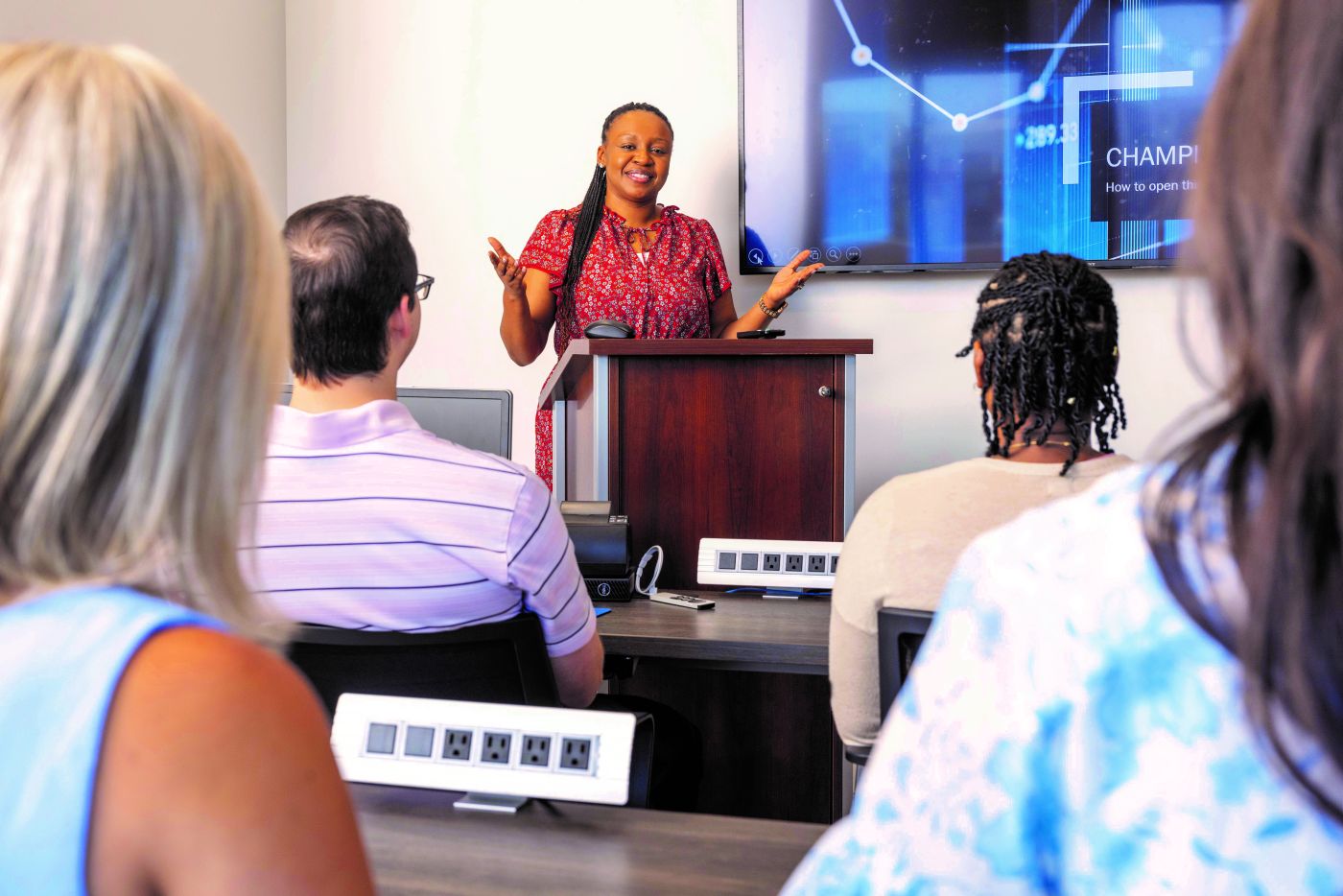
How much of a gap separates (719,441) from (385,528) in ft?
3.58

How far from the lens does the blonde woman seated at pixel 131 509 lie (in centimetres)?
49

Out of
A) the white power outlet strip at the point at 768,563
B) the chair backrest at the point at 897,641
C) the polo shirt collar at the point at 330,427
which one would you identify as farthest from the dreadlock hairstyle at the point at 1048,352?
the polo shirt collar at the point at 330,427

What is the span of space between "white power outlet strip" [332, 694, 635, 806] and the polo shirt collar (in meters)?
0.54

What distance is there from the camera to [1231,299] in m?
0.45

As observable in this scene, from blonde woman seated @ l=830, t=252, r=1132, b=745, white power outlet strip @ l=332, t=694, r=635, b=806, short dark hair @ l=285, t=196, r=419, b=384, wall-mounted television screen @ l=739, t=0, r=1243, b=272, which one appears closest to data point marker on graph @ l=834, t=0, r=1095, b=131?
wall-mounted television screen @ l=739, t=0, r=1243, b=272

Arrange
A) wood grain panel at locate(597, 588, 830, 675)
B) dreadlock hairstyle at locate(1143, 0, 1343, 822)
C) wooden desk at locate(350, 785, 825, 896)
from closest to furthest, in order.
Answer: dreadlock hairstyle at locate(1143, 0, 1343, 822)
wooden desk at locate(350, 785, 825, 896)
wood grain panel at locate(597, 588, 830, 675)

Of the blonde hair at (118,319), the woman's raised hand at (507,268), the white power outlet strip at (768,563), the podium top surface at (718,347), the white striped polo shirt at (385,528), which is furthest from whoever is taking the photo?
the woman's raised hand at (507,268)

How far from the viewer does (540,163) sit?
171 inches

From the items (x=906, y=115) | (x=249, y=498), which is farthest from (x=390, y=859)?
(x=906, y=115)

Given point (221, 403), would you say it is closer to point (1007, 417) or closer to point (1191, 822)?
point (1191, 822)

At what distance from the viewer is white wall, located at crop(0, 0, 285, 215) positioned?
3407 mm

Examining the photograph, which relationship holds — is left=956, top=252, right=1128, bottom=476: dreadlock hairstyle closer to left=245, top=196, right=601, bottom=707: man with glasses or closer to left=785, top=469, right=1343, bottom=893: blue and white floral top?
left=245, top=196, right=601, bottom=707: man with glasses

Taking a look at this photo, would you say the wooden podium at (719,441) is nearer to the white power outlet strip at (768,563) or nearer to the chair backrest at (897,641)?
the white power outlet strip at (768,563)

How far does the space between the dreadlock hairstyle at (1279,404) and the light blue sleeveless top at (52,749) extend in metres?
0.42
